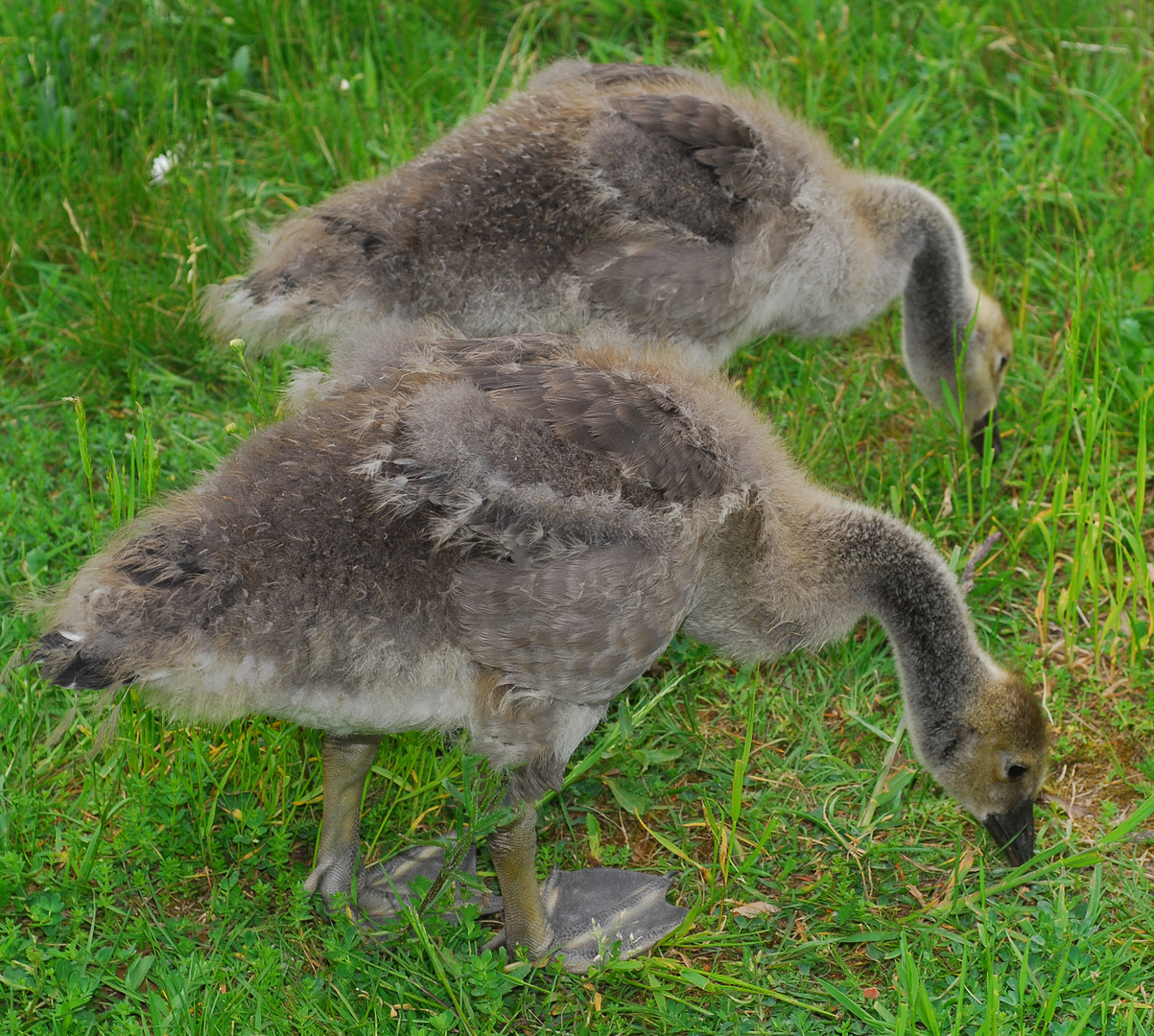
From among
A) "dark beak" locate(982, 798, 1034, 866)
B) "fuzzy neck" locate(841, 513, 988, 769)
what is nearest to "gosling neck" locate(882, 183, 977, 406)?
"fuzzy neck" locate(841, 513, 988, 769)

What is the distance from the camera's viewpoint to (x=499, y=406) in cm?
318

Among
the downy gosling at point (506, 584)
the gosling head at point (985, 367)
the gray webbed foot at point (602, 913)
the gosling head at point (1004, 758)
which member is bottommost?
the gray webbed foot at point (602, 913)

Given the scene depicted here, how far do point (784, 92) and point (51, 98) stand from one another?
9.50 feet

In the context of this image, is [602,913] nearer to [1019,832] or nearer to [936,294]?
[1019,832]

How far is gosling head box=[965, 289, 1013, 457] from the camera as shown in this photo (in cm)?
477

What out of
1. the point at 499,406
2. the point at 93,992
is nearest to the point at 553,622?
the point at 499,406

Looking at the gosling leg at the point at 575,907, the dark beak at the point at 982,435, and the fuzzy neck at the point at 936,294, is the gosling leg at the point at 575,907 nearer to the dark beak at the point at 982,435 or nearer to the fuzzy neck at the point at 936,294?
the dark beak at the point at 982,435

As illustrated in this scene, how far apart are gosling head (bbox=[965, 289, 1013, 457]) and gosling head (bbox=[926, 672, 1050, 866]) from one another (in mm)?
1323

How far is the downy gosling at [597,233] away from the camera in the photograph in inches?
157

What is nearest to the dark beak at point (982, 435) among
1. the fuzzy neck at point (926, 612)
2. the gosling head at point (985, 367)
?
the gosling head at point (985, 367)

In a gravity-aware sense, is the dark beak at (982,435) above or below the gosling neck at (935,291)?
below

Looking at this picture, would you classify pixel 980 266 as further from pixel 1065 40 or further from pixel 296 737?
pixel 296 737

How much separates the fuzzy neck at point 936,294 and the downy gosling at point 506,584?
1.35 meters

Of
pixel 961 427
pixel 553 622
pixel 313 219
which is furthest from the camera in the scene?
pixel 961 427
